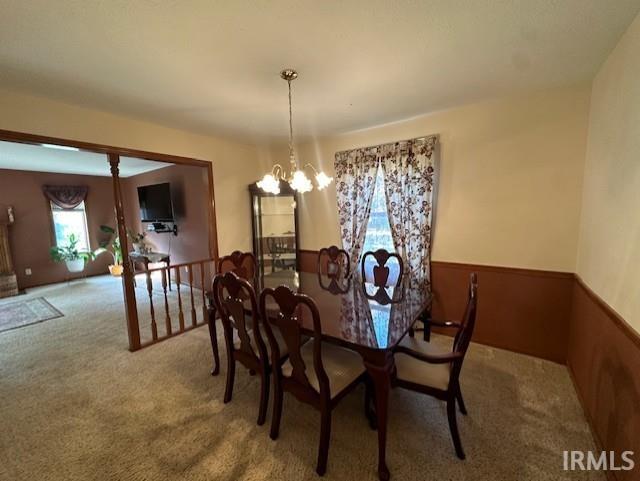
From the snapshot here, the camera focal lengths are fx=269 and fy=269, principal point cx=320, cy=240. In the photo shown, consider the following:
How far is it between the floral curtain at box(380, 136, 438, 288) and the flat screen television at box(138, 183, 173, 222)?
13.0 ft

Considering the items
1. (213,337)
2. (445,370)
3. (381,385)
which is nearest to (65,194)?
(213,337)

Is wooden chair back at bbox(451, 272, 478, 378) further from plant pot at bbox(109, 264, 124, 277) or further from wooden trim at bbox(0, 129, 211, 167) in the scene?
plant pot at bbox(109, 264, 124, 277)

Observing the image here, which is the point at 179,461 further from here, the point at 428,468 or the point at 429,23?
the point at 429,23

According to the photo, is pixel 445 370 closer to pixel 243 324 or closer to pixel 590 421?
pixel 590 421

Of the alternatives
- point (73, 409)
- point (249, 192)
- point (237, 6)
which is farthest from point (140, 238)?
point (237, 6)

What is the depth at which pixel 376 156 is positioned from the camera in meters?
3.11

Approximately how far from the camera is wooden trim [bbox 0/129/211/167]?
6.79ft

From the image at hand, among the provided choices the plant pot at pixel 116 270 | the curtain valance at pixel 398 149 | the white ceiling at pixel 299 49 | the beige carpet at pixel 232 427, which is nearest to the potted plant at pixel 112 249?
the plant pot at pixel 116 270

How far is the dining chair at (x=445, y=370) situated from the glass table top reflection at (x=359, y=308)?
0.56 feet

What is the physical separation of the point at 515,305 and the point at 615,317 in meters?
1.10

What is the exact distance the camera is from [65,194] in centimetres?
567

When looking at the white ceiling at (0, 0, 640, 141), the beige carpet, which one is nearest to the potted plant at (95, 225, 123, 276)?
the beige carpet

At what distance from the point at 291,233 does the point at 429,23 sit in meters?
2.93

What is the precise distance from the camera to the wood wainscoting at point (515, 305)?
2355mm
